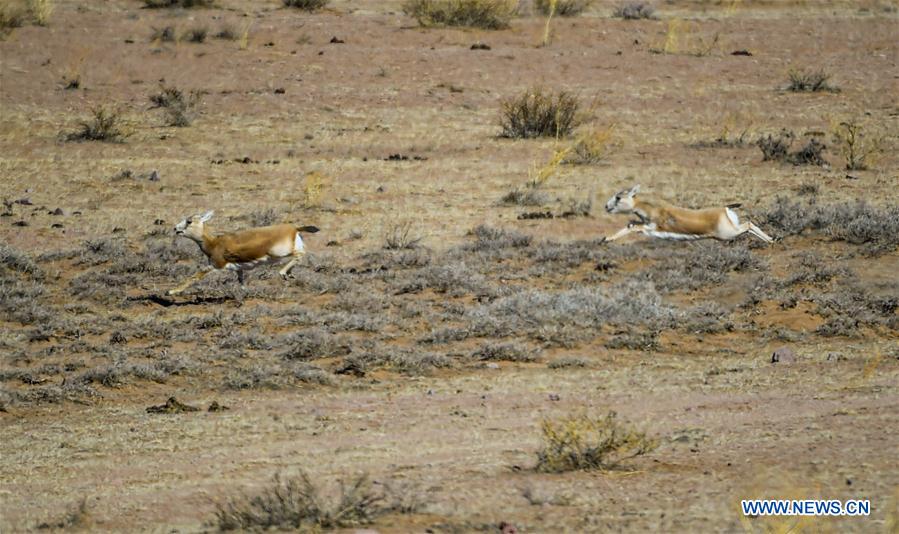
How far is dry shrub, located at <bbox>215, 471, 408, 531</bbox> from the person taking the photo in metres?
6.82

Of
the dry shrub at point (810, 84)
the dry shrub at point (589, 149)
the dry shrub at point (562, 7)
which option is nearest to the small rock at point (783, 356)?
the dry shrub at point (589, 149)

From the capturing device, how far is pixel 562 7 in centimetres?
2742

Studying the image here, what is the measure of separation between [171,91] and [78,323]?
884cm

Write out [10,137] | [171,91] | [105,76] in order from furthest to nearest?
[105,76], [171,91], [10,137]

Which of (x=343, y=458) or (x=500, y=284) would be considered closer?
(x=343, y=458)

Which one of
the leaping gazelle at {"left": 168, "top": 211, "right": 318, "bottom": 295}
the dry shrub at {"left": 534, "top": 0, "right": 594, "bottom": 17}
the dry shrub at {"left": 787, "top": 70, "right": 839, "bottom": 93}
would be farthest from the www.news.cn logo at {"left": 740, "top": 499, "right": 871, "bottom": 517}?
the dry shrub at {"left": 534, "top": 0, "right": 594, "bottom": 17}

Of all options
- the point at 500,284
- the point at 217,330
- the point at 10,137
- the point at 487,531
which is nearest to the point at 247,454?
the point at 487,531

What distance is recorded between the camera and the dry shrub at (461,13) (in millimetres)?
25750

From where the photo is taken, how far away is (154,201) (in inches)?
632

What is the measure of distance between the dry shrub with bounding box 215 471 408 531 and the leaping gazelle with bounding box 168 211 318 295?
208 inches

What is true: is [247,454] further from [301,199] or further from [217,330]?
[301,199]

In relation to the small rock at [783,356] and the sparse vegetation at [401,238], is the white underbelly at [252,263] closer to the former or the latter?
the sparse vegetation at [401,238]

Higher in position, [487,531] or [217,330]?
[487,531]

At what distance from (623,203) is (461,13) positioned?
1264cm
